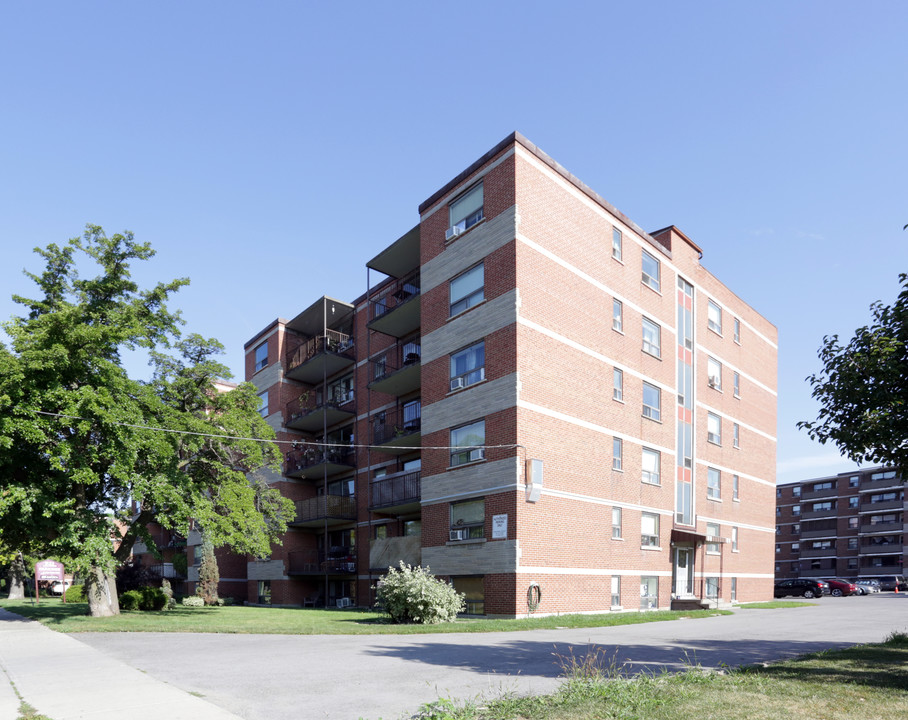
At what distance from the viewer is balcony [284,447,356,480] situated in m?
36.7

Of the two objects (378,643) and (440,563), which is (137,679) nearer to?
(378,643)

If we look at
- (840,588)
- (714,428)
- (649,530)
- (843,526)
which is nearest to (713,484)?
(714,428)

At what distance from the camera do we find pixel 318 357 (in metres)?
37.2

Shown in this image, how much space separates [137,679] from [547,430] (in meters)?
16.6

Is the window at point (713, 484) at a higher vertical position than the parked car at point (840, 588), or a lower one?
higher

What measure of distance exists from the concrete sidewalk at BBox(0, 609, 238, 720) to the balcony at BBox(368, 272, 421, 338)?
1871cm

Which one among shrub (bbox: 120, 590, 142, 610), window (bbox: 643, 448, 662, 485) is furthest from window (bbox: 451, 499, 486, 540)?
shrub (bbox: 120, 590, 142, 610)

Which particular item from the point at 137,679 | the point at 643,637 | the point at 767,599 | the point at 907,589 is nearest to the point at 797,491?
the point at 907,589

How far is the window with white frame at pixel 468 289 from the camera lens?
88.2ft

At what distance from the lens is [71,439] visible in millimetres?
23156

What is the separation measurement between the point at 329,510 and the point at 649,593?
52.1 feet

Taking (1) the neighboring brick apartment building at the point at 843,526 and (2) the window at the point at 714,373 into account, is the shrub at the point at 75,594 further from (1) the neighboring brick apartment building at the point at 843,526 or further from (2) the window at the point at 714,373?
(1) the neighboring brick apartment building at the point at 843,526

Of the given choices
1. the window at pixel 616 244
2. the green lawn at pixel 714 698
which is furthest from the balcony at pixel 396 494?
the green lawn at pixel 714 698

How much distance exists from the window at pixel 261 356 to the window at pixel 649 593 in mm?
26119
